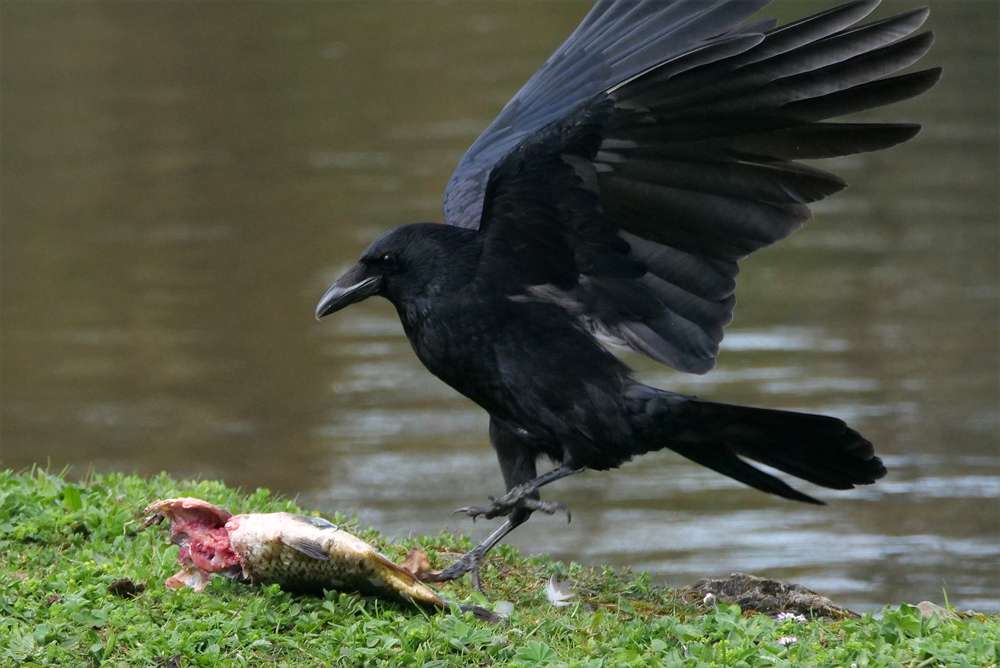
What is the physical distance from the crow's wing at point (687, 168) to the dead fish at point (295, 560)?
1.10m

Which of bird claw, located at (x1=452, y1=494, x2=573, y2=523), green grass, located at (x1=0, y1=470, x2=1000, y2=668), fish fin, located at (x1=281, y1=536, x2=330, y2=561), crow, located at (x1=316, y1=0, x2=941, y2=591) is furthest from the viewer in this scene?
bird claw, located at (x1=452, y1=494, x2=573, y2=523)

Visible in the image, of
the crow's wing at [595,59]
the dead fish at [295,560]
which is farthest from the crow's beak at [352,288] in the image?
the dead fish at [295,560]

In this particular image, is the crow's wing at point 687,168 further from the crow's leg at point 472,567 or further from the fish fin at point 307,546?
the fish fin at point 307,546

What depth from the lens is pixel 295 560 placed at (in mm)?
4281

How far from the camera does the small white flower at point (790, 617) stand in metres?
4.48

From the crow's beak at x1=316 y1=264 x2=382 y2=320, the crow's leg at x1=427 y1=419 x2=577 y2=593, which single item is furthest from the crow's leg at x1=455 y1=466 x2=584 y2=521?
the crow's beak at x1=316 y1=264 x2=382 y2=320

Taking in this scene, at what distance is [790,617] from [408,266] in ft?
5.84

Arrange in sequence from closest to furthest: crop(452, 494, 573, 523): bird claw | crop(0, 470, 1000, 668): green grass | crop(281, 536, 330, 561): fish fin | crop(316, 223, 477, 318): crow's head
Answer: crop(0, 470, 1000, 668): green grass < crop(281, 536, 330, 561): fish fin < crop(452, 494, 573, 523): bird claw < crop(316, 223, 477, 318): crow's head

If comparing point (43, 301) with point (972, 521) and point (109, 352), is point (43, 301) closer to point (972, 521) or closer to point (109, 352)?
point (109, 352)

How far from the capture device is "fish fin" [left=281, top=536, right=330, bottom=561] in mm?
4234

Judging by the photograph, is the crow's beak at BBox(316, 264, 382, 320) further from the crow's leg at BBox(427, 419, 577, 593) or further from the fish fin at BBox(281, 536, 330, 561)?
the fish fin at BBox(281, 536, 330, 561)

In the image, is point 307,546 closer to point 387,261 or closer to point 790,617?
point 387,261

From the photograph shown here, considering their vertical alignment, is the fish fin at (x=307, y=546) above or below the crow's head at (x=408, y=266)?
below

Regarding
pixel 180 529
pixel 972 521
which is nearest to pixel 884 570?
pixel 972 521
